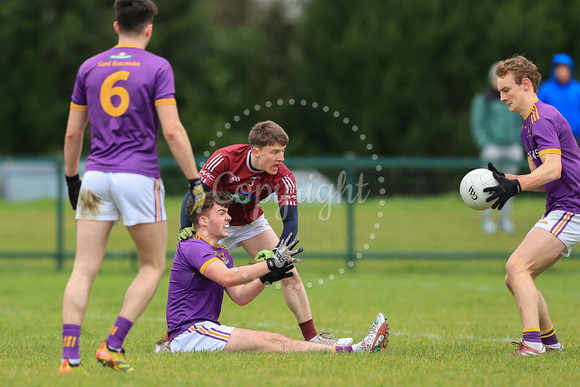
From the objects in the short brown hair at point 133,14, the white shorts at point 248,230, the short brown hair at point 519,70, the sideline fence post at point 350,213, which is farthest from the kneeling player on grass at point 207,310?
the sideline fence post at point 350,213

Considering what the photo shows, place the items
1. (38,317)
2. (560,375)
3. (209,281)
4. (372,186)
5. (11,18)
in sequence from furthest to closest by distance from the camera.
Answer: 1. (11,18)
2. (372,186)
3. (38,317)
4. (209,281)
5. (560,375)

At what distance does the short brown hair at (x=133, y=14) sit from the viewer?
5.46 m

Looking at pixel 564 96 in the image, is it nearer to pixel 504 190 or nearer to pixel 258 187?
pixel 504 190

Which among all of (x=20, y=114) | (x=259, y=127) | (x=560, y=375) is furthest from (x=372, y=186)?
(x=20, y=114)

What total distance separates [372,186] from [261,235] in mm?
7989

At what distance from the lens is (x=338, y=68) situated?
35000 mm

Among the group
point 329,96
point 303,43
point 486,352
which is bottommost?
→ point 486,352

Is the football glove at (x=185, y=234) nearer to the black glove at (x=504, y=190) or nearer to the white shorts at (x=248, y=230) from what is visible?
the white shorts at (x=248, y=230)

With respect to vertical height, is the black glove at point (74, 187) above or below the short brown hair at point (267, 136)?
below

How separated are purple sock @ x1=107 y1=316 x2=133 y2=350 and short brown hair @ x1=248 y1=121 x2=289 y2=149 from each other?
209cm

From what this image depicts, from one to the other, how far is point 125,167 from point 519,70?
340cm

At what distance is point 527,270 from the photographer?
21.6 ft

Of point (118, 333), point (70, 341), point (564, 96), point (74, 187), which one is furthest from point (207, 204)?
point (564, 96)

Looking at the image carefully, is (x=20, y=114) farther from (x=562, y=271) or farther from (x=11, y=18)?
(x=562, y=271)
